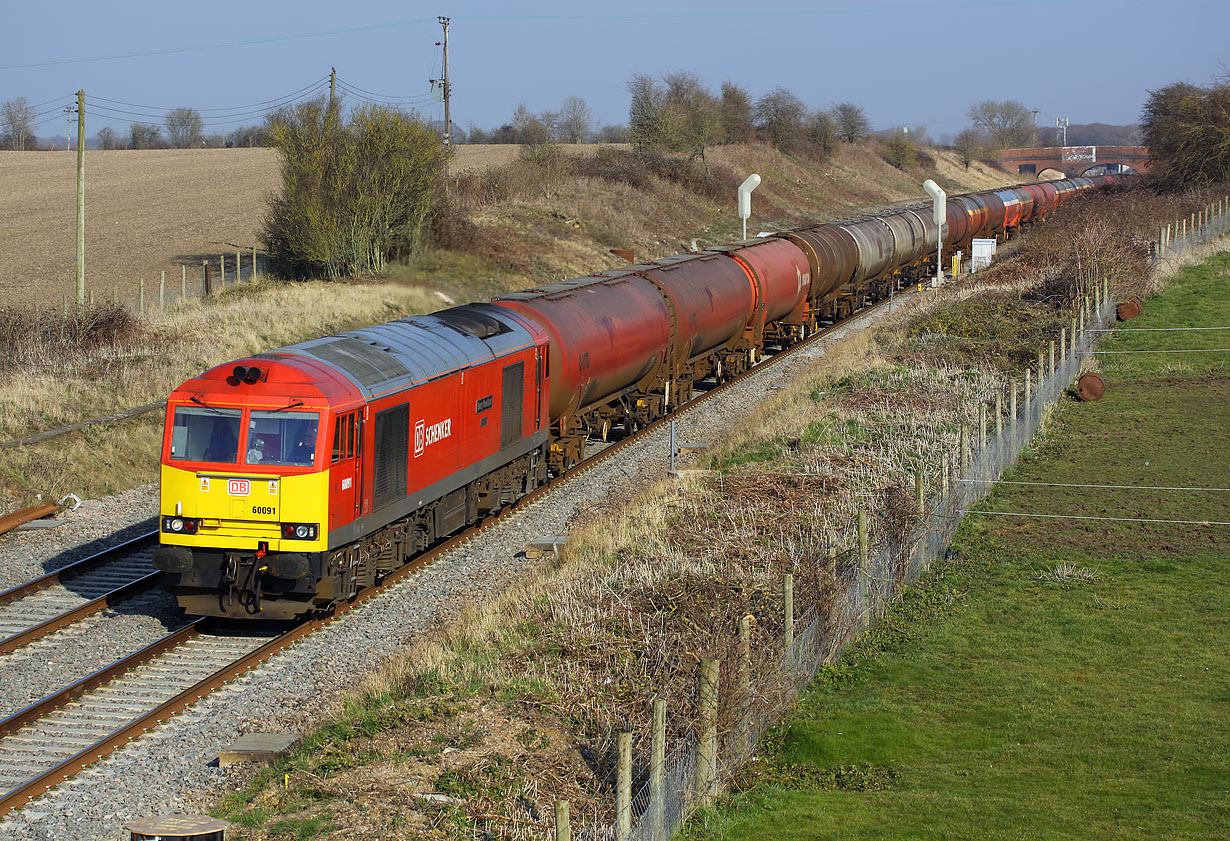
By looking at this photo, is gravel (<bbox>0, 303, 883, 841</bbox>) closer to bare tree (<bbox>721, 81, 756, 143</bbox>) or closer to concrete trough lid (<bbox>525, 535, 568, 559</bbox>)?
concrete trough lid (<bbox>525, 535, 568, 559</bbox>)

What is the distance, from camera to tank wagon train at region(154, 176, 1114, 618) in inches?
579

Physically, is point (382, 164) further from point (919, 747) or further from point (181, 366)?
point (919, 747)

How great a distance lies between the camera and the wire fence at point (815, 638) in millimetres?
9227

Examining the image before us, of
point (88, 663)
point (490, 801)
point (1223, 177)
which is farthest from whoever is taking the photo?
point (1223, 177)

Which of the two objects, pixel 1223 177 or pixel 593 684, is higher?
pixel 1223 177

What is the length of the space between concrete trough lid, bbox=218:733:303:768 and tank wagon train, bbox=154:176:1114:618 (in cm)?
284

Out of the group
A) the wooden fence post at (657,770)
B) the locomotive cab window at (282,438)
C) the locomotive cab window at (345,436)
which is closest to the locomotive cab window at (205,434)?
the locomotive cab window at (282,438)

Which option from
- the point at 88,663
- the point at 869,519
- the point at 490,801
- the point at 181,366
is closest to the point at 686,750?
the point at 490,801

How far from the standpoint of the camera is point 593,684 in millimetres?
11766

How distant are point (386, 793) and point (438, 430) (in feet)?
26.9

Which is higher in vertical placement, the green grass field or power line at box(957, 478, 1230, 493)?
power line at box(957, 478, 1230, 493)

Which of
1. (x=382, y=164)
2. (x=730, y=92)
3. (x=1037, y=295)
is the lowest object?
(x=1037, y=295)

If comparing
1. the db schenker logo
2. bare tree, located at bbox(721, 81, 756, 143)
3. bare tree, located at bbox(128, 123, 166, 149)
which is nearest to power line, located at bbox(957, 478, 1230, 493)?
the db schenker logo

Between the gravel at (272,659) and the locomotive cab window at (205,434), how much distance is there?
8.24ft
